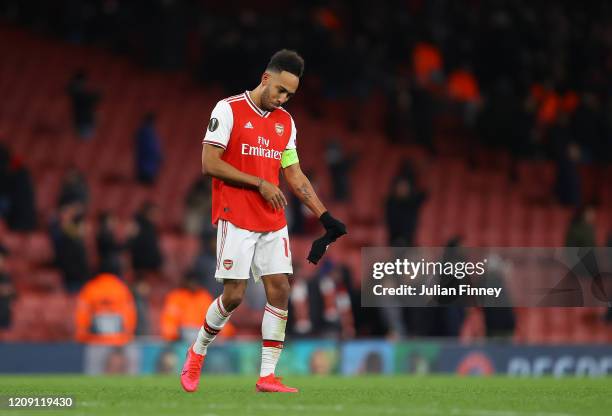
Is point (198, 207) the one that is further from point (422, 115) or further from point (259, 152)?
point (259, 152)

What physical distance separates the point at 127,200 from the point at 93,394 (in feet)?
41.8

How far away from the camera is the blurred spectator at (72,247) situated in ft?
A: 59.9

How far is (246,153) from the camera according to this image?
9758mm

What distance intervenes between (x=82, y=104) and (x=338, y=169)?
4456 mm

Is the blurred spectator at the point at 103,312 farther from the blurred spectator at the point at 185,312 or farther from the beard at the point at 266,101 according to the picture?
the beard at the point at 266,101

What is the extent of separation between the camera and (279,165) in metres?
9.98

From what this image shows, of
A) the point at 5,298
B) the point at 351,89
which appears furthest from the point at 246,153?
the point at 351,89

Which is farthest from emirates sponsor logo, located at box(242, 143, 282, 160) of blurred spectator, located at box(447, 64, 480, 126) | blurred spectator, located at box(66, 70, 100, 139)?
blurred spectator, located at box(447, 64, 480, 126)

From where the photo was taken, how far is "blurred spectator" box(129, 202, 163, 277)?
18.8 metres

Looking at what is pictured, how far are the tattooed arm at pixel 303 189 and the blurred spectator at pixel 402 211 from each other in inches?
414

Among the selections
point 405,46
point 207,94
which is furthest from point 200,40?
point 405,46

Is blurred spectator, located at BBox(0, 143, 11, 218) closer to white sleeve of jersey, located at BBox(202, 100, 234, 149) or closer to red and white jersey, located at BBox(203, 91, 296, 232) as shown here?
red and white jersey, located at BBox(203, 91, 296, 232)

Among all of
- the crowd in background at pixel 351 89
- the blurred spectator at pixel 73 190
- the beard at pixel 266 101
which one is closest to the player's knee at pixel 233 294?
the beard at pixel 266 101

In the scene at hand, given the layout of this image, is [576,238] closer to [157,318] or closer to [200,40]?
[157,318]
